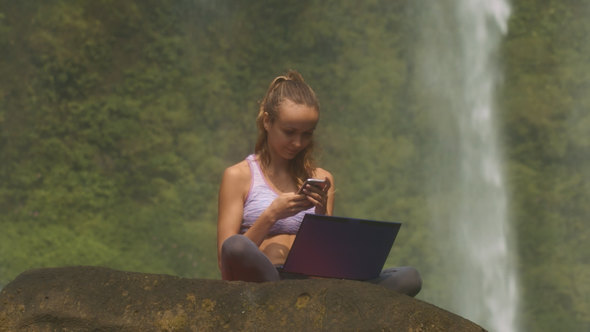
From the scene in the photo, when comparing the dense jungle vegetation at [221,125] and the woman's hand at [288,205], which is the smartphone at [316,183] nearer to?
the woman's hand at [288,205]

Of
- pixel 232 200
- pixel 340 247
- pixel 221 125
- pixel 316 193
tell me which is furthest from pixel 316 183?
pixel 221 125

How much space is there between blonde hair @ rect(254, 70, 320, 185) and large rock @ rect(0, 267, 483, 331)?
2.28ft

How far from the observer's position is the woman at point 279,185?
6.89 feet

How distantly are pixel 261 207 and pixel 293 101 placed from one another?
1.03 feet

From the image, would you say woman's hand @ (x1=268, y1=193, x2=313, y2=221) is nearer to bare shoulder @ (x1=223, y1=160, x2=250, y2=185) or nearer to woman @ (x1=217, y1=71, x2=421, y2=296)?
woman @ (x1=217, y1=71, x2=421, y2=296)

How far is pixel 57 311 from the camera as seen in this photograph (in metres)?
1.70

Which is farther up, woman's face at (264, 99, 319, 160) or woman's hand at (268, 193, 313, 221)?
woman's face at (264, 99, 319, 160)

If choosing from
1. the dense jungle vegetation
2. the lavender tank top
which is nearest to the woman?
the lavender tank top

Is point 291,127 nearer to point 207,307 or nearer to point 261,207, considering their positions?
point 261,207

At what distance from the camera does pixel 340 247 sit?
190cm

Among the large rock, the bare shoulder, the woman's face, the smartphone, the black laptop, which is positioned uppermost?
the woman's face

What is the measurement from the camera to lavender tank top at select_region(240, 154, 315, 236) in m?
2.29

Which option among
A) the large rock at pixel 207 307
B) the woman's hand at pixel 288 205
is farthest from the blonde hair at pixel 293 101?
the large rock at pixel 207 307

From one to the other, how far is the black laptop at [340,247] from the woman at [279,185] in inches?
3.3
